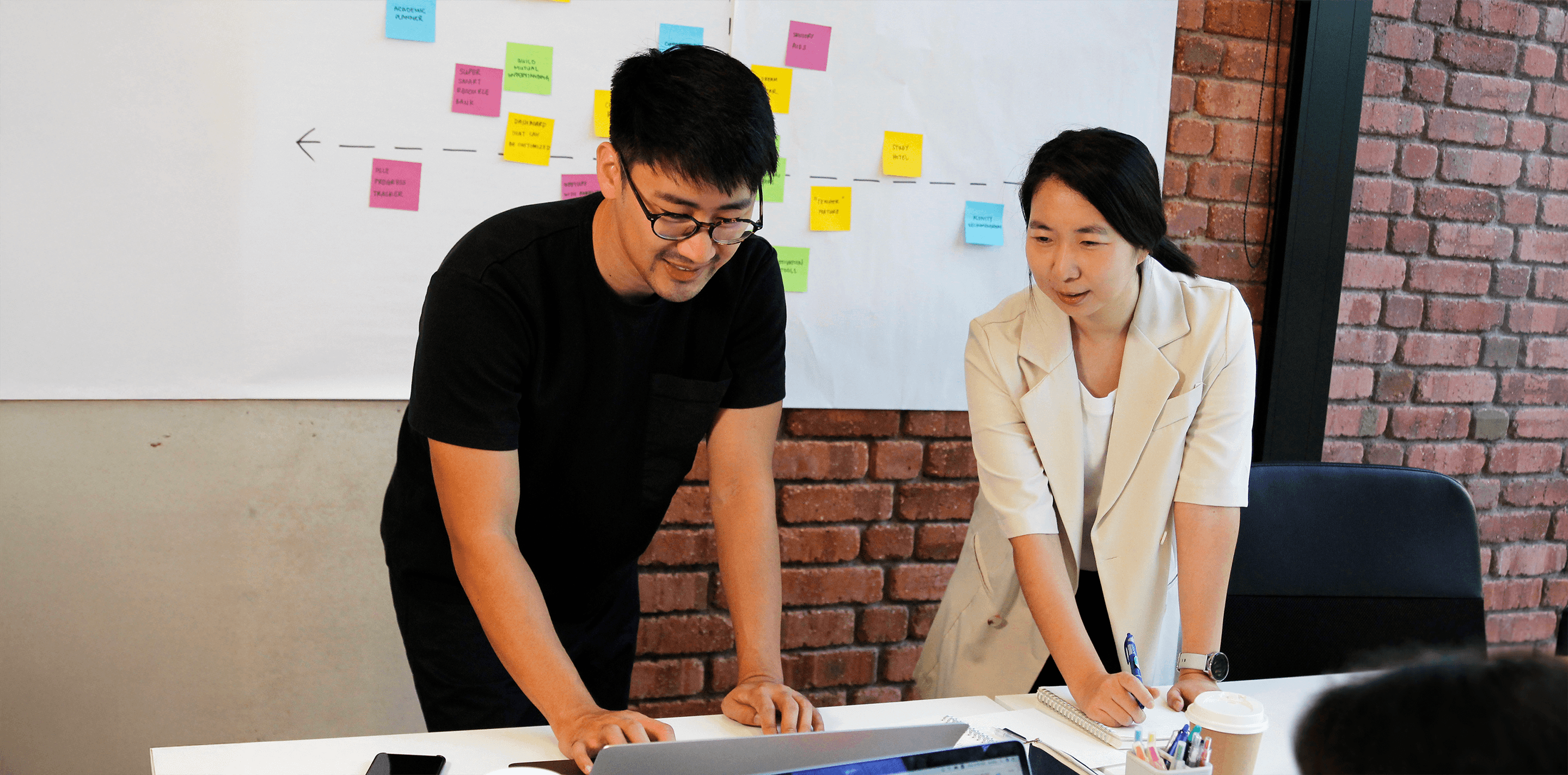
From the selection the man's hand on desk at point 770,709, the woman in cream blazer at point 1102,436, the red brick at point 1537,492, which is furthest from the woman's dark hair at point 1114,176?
the red brick at point 1537,492

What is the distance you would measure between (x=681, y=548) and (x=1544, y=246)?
2.33m

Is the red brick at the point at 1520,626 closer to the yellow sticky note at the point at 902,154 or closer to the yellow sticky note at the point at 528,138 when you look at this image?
the yellow sticky note at the point at 902,154

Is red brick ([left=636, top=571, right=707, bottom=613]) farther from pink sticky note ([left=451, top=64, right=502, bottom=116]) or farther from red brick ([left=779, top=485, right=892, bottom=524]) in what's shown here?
pink sticky note ([left=451, top=64, right=502, bottom=116])

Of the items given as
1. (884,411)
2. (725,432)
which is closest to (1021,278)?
(884,411)

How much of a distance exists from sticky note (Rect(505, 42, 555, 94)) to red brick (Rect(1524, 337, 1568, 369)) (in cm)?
252

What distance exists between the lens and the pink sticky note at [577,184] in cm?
193

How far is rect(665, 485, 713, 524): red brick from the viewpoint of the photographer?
207 cm

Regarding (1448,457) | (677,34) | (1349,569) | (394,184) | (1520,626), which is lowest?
(1520,626)

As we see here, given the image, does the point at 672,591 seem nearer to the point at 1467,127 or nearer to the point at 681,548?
the point at 681,548

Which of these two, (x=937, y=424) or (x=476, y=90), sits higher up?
(x=476, y=90)

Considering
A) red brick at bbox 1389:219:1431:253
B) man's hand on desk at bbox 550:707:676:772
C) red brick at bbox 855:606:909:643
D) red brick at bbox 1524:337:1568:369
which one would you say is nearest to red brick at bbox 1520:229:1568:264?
red brick at bbox 1524:337:1568:369

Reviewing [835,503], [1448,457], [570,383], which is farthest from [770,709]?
[1448,457]

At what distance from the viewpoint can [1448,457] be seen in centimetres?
262

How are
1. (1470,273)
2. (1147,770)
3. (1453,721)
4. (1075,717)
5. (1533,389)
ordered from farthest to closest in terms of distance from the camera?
(1533,389) < (1470,273) < (1075,717) < (1147,770) < (1453,721)
